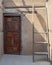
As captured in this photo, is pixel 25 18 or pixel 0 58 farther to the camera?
pixel 25 18

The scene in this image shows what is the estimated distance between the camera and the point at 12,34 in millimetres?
11352

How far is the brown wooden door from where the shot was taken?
11297mm

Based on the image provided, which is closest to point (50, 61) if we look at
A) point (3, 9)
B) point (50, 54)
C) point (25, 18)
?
point (50, 54)

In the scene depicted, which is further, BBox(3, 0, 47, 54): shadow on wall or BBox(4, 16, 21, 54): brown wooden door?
BBox(4, 16, 21, 54): brown wooden door

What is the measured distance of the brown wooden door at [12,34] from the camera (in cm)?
1130

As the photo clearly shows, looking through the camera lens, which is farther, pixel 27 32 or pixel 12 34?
pixel 12 34

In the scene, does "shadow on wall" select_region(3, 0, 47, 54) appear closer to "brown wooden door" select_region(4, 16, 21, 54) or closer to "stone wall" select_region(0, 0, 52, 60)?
"stone wall" select_region(0, 0, 52, 60)

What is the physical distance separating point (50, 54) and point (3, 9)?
12.7 feet

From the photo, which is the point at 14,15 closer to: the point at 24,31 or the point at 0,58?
the point at 24,31

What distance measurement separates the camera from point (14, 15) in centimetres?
1127

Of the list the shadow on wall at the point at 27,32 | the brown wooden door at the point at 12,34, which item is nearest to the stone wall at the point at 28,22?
the shadow on wall at the point at 27,32

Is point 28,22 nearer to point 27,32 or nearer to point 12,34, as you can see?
point 27,32

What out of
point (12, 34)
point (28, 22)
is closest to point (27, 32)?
point (28, 22)

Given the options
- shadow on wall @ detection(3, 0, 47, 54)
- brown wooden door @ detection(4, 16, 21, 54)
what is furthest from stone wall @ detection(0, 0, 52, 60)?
brown wooden door @ detection(4, 16, 21, 54)
